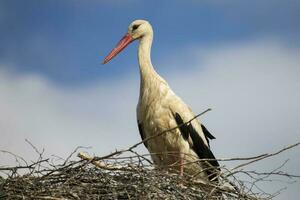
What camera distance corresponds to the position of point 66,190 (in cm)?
660

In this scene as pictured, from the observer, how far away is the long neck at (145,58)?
889cm

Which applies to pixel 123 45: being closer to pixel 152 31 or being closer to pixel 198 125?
pixel 152 31

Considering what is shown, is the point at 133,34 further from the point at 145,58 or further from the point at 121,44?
the point at 145,58

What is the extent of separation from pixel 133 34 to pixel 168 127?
153 cm

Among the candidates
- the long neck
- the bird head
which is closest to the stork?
the long neck

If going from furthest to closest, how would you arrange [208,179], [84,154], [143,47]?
[143,47] < [208,179] < [84,154]

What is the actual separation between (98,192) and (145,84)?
7.43 ft

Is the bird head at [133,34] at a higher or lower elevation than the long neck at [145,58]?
higher

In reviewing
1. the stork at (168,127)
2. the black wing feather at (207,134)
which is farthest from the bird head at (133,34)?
the black wing feather at (207,134)

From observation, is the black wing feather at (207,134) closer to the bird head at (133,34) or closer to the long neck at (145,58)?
the long neck at (145,58)

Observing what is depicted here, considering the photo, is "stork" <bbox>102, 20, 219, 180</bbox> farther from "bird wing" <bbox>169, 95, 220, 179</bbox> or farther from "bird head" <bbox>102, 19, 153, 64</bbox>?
"bird head" <bbox>102, 19, 153, 64</bbox>

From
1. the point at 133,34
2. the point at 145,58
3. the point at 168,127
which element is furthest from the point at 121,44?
the point at 168,127

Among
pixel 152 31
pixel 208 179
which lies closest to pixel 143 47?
pixel 152 31

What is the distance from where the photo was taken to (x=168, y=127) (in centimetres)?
845
